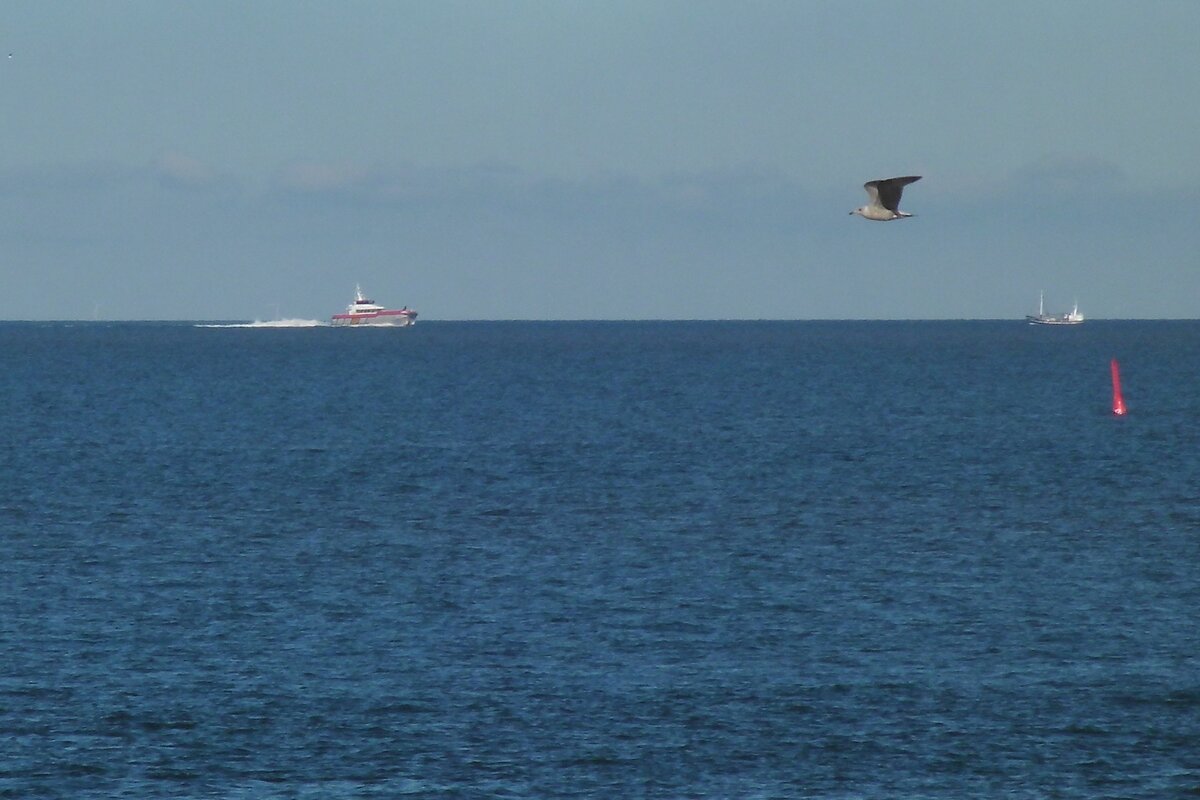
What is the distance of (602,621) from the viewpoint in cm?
3819

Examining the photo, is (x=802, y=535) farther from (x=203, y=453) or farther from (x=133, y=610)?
(x=203, y=453)

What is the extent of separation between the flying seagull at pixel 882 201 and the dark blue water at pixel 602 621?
8598 mm

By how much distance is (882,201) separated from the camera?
33.8 metres

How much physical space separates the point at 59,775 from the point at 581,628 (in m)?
12.7

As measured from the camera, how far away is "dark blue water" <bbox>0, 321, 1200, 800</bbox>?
28.3 metres

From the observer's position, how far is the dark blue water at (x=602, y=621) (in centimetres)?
2833

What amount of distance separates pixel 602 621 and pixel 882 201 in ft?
35.9

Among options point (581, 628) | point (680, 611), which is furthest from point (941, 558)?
point (581, 628)

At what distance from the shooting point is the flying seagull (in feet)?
109

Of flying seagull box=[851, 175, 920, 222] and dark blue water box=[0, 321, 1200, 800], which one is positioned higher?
flying seagull box=[851, 175, 920, 222]

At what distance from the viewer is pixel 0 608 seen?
39375 mm

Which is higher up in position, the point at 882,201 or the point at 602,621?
the point at 882,201

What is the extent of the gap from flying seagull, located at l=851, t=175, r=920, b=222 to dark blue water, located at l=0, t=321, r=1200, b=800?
8.60 metres

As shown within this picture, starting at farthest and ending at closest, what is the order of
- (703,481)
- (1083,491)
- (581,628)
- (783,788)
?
(703,481), (1083,491), (581,628), (783,788)
